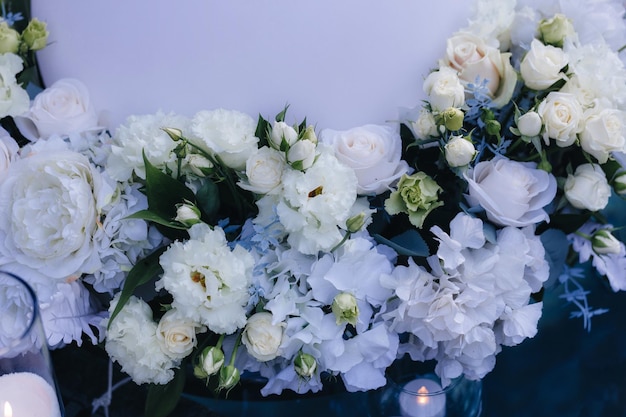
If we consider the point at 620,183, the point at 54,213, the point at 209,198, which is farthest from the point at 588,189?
the point at 54,213

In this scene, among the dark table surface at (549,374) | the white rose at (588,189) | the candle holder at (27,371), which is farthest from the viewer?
the dark table surface at (549,374)

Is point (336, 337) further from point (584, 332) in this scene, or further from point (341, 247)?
→ point (584, 332)

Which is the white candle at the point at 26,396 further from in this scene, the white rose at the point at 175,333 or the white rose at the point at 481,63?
the white rose at the point at 481,63

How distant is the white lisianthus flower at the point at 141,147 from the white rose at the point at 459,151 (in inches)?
10.4

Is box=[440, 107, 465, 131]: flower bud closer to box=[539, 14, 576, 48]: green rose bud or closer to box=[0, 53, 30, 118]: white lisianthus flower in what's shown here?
box=[539, 14, 576, 48]: green rose bud

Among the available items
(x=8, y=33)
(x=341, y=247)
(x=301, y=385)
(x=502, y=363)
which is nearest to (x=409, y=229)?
(x=341, y=247)

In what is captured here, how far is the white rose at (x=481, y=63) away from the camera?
742 mm

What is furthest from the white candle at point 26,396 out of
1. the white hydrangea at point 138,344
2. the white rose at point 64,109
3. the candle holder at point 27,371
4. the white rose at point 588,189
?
the white rose at point 588,189

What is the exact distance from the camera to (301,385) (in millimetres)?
698

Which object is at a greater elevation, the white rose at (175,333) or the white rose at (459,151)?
the white rose at (459,151)

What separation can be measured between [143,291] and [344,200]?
24 centimetres

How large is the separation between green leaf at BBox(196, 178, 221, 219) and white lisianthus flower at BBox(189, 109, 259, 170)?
27 millimetres

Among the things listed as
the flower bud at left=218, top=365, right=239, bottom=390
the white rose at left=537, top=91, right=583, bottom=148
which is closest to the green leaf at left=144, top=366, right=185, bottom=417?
the flower bud at left=218, top=365, right=239, bottom=390

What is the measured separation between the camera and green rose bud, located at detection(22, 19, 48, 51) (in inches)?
31.4
